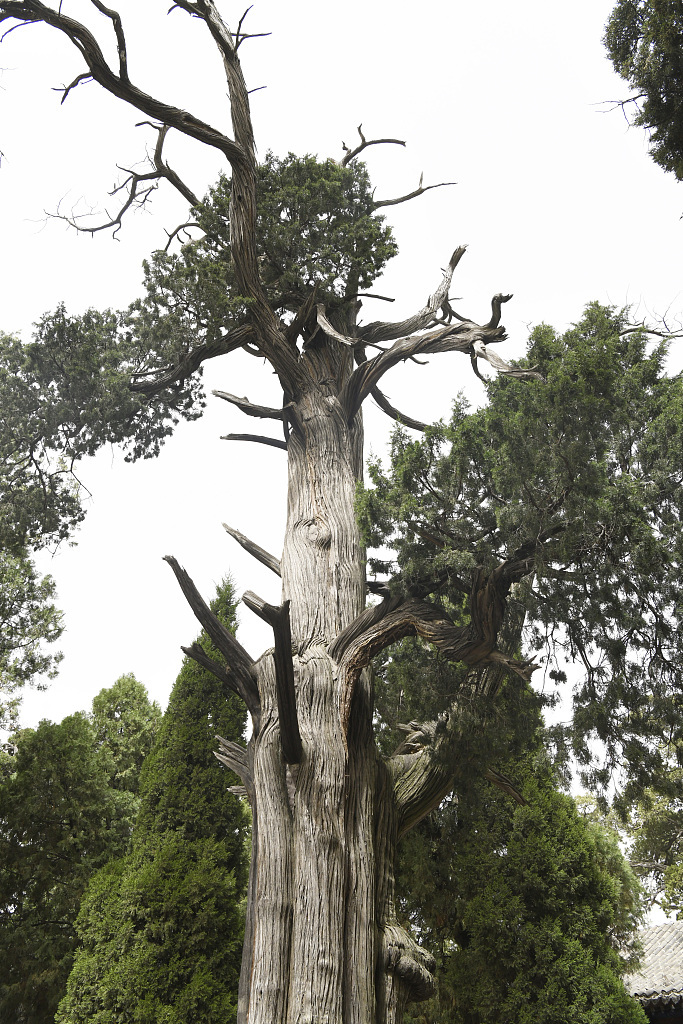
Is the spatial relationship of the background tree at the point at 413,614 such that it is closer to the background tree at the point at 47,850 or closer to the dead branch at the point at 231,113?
the dead branch at the point at 231,113

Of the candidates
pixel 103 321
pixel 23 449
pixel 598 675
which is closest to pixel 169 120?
pixel 103 321

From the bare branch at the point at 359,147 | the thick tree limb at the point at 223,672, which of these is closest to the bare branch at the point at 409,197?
the bare branch at the point at 359,147

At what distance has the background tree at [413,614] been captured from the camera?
4531mm

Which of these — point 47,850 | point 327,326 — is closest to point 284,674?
point 327,326

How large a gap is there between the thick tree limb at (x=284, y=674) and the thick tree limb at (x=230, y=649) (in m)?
0.80

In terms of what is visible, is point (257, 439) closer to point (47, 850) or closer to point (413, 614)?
point (413, 614)

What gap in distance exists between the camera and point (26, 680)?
1168cm

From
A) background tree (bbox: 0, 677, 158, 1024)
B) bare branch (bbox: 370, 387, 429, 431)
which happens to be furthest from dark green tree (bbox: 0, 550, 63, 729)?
bare branch (bbox: 370, 387, 429, 431)

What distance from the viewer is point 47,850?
9.38 m

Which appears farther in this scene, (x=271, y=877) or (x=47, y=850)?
(x=47, y=850)

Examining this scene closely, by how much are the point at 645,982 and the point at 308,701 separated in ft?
32.7

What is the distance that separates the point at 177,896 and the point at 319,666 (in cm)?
383

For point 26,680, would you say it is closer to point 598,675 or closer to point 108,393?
point 108,393

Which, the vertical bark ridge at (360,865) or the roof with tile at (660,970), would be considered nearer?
the vertical bark ridge at (360,865)
